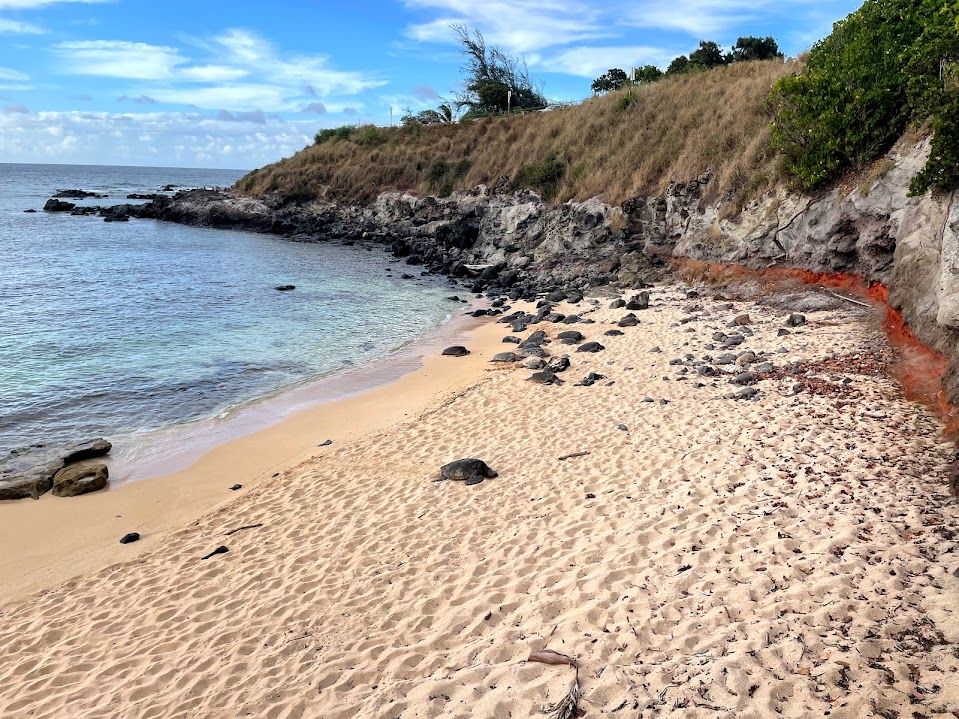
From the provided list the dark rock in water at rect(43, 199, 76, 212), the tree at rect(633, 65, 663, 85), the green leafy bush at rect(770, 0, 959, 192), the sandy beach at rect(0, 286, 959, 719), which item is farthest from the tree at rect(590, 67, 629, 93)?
the dark rock in water at rect(43, 199, 76, 212)

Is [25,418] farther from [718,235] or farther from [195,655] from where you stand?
[718,235]

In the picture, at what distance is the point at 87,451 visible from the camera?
1088 centimetres

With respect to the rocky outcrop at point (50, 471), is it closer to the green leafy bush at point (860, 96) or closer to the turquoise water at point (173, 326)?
the turquoise water at point (173, 326)

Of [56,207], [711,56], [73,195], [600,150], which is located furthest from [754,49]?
[73,195]

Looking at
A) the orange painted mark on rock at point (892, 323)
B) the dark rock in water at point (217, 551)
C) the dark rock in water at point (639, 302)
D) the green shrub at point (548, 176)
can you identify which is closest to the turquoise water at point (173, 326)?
the dark rock in water at point (217, 551)

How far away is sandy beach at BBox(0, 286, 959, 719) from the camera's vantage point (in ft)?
15.2

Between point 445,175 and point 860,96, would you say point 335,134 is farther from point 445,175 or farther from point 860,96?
point 860,96

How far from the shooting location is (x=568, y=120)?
35406mm

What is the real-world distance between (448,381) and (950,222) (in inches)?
398

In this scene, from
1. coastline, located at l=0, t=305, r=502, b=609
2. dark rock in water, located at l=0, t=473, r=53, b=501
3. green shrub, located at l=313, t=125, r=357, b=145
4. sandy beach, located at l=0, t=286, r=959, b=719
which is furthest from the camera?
green shrub, located at l=313, t=125, r=357, b=145

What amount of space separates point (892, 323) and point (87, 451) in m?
15.9

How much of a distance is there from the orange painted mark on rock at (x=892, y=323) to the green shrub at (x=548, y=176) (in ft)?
42.0

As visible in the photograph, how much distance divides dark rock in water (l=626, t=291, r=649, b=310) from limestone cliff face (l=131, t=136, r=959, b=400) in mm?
2361

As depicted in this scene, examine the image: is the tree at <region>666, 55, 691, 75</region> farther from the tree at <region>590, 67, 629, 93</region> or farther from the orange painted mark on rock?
the orange painted mark on rock
